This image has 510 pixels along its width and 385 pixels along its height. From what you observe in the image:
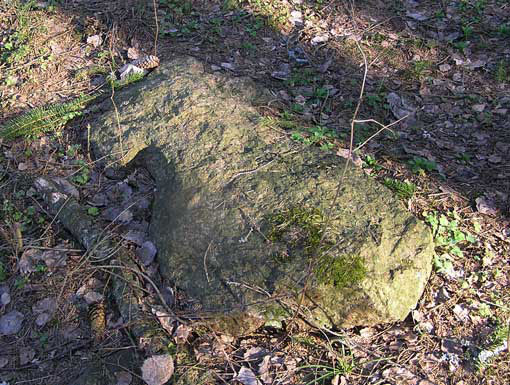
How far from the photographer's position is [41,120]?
14.7 ft

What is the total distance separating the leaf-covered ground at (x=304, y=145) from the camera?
299cm

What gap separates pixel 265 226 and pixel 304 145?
90 centimetres

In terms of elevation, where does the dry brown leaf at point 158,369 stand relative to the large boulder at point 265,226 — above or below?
below

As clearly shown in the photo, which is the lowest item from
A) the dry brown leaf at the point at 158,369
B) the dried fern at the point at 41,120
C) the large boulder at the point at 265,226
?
the dry brown leaf at the point at 158,369

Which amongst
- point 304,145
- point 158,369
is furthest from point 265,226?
point 158,369

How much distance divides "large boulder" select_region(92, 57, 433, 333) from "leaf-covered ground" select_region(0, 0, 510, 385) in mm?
170

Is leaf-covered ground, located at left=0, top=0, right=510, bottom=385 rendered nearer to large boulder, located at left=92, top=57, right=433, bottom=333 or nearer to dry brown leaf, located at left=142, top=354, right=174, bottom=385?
dry brown leaf, located at left=142, top=354, right=174, bottom=385

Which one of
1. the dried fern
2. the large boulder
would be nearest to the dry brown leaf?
the large boulder

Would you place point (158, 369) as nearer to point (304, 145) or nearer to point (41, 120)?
point (304, 145)

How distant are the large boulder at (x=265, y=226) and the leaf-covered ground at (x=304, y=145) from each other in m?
0.17

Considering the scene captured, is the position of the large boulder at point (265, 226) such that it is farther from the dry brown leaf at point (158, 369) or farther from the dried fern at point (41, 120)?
the dried fern at point (41, 120)

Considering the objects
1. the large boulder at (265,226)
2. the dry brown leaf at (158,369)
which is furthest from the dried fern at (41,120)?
the dry brown leaf at (158,369)

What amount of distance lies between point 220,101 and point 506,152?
95.7 inches

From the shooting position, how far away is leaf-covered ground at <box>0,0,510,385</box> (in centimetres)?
299
